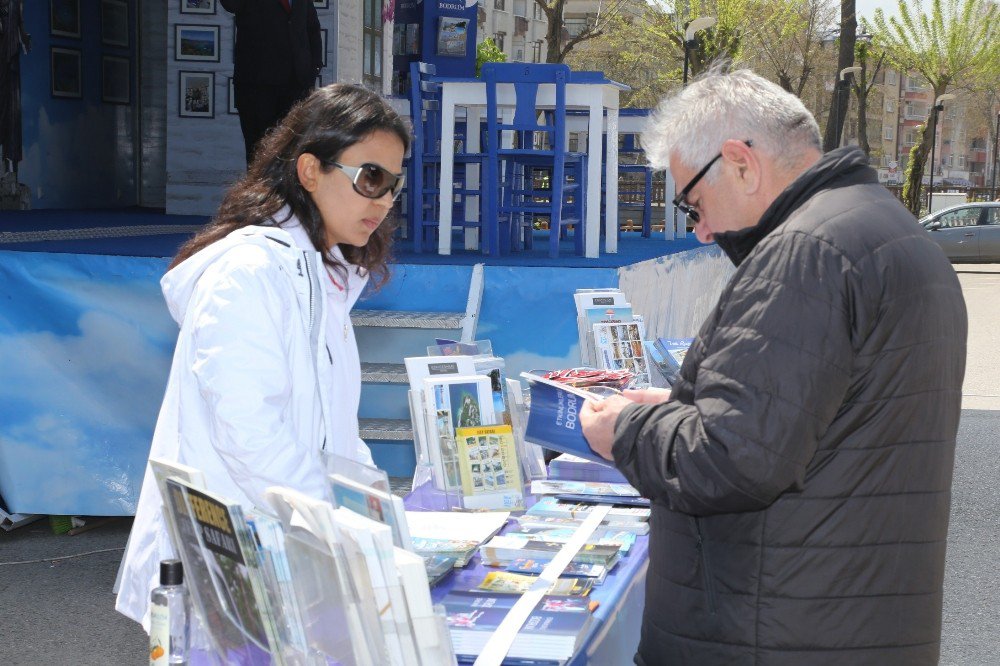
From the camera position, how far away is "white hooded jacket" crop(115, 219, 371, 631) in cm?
196

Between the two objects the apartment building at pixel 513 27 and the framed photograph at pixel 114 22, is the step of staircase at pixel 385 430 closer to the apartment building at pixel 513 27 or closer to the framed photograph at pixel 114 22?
the framed photograph at pixel 114 22

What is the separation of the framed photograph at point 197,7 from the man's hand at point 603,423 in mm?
8506

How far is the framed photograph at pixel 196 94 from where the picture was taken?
967 cm

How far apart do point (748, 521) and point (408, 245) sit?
5.78 m

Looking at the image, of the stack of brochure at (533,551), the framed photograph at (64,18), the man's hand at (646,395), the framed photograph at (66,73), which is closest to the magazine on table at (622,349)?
the man's hand at (646,395)

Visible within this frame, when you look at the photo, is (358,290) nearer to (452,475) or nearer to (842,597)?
(452,475)

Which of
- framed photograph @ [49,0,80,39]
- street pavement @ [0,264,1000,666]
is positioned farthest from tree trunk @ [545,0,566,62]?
street pavement @ [0,264,1000,666]

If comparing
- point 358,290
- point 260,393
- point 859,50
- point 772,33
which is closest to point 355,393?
point 358,290

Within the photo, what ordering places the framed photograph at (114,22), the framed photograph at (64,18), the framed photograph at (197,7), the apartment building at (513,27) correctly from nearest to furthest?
the framed photograph at (197,7) → the framed photograph at (64,18) → the framed photograph at (114,22) → the apartment building at (513,27)

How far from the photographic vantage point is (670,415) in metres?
1.74

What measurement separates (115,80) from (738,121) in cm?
1028

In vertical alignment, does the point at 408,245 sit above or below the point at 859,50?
below

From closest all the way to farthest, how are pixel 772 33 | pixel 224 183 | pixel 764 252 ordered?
1. pixel 764 252
2. pixel 224 183
3. pixel 772 33

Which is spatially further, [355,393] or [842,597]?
[355,393]
